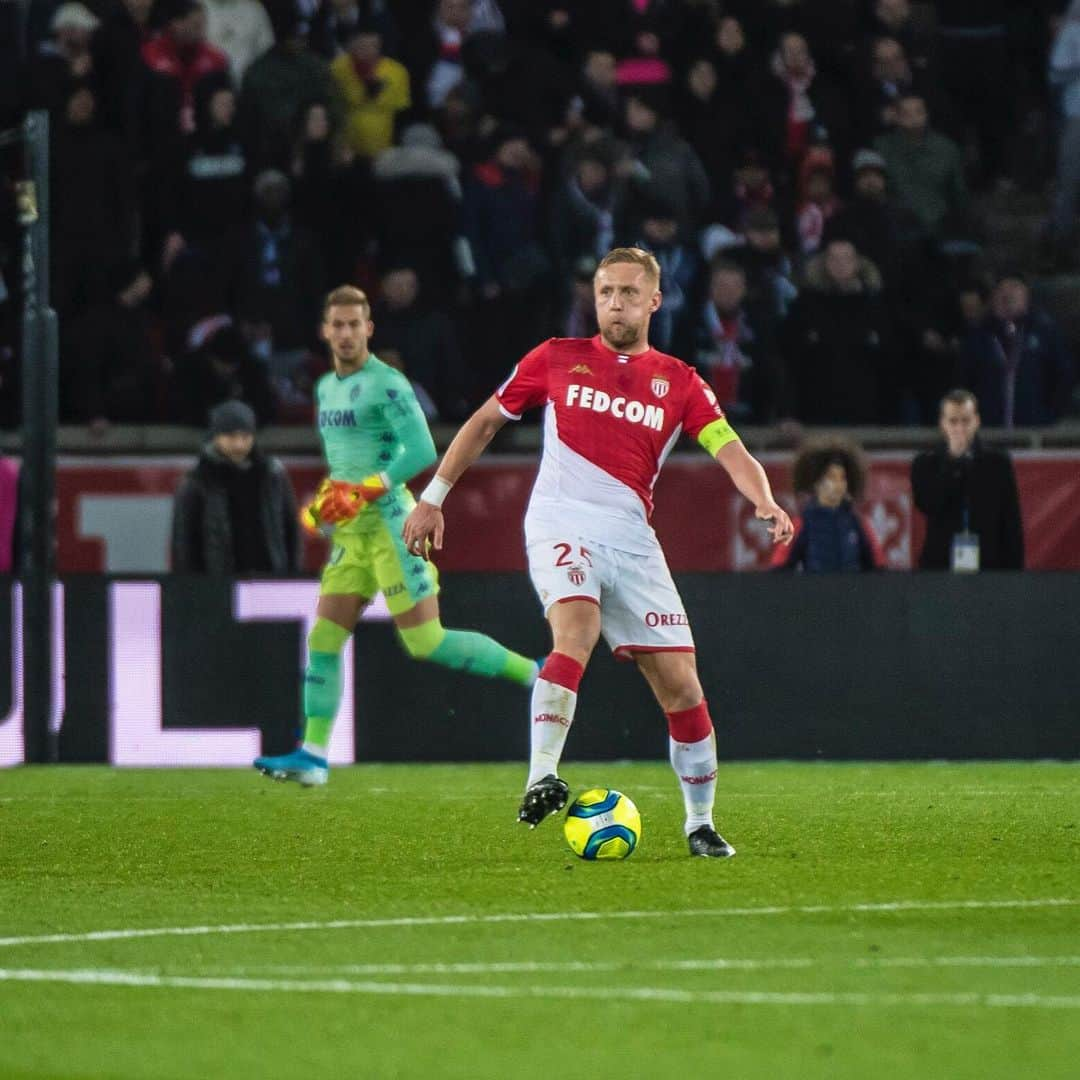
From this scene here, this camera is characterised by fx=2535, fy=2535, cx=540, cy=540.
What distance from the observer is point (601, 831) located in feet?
27.4

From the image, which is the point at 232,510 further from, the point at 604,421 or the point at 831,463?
the point at 604,421

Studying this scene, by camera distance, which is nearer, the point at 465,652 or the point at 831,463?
the point at 465,652

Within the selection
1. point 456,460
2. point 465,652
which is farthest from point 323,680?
point 456,460

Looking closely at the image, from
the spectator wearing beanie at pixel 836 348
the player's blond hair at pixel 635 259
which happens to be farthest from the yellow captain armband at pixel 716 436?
the spectator wearing beanie at pixel 836 348

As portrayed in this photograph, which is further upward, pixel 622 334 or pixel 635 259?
pixel 635 259

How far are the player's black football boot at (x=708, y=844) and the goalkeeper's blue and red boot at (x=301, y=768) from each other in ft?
11.7

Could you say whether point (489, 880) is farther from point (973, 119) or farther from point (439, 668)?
point (973, 119)

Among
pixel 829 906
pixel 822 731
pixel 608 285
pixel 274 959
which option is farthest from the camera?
pixel 822 731

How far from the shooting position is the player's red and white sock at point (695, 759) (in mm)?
8461

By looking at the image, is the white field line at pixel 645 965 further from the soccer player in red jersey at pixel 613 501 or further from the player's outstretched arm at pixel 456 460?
the player's outstretched arm at pixel 456 460

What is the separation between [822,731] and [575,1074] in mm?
8726

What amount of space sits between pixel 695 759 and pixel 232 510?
5.85 metres

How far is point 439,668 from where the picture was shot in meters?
13.4

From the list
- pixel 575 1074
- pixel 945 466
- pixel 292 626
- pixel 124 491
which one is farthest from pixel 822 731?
pixel 575 1074
